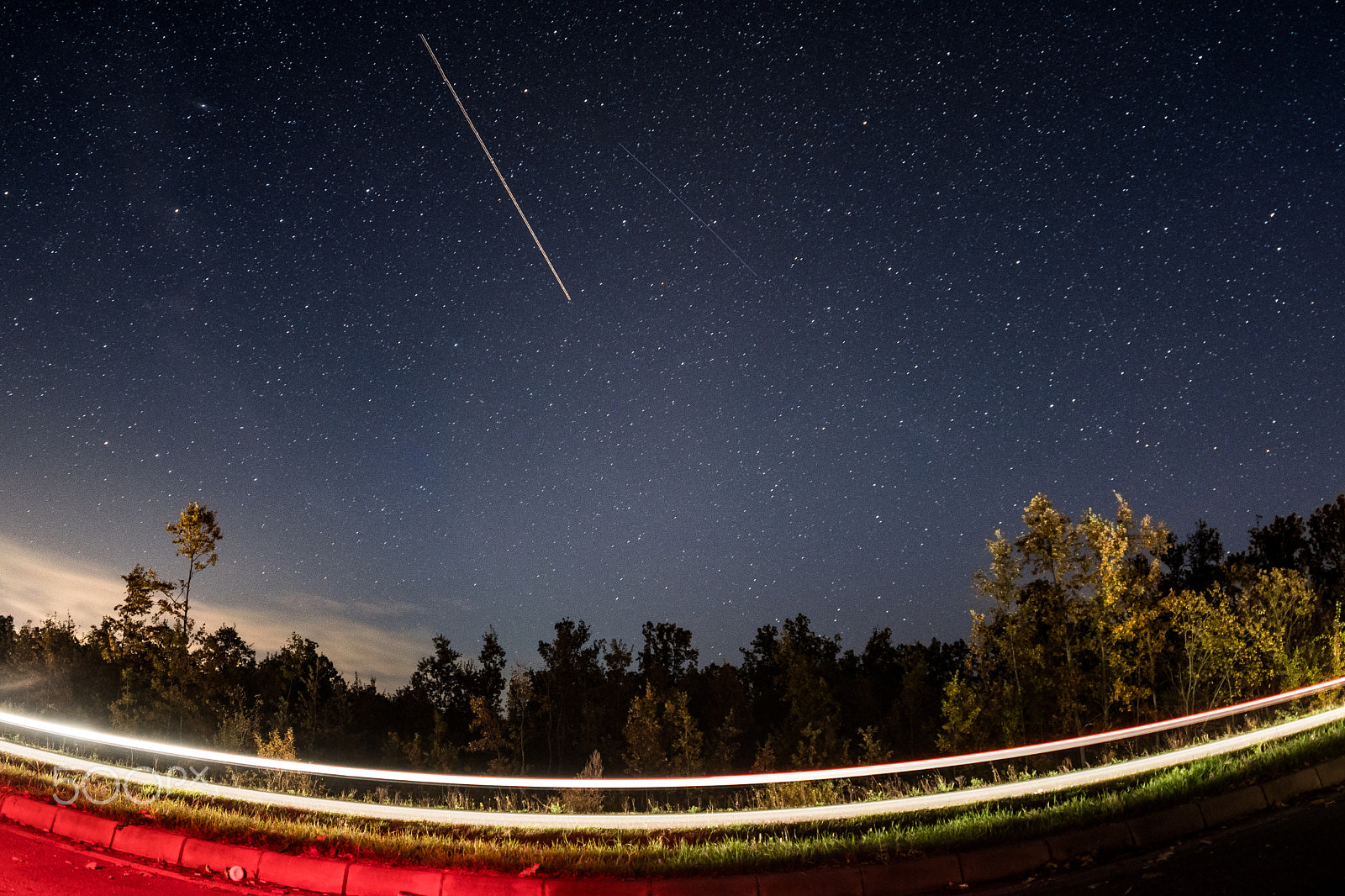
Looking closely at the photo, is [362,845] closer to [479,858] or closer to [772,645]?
[479,858]

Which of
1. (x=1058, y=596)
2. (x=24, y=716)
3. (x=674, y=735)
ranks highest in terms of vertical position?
(x=1058, y=596)

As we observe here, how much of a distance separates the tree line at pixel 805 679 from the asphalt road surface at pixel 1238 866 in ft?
66.9

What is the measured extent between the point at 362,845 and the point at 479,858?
1.23 meters

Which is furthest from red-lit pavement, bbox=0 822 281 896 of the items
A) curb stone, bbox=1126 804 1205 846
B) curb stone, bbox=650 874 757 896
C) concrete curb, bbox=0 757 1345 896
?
curb stone, bbox=1126 804 1205 846

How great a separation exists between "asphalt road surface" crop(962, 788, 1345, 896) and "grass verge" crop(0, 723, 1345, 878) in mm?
687

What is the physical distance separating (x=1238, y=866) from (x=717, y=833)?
457 centimetres

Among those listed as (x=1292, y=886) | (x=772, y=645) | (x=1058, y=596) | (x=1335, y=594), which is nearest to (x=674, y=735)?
(x=1058, y=596)

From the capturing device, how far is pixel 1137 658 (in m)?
35.0

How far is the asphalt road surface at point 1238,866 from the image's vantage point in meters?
4.57

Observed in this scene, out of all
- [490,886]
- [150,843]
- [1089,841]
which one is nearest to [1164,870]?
[1089,841]

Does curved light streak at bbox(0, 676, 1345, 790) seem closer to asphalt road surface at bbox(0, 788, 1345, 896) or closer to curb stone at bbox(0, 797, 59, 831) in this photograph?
curb stone at bbox(0, 797, 59, 831)

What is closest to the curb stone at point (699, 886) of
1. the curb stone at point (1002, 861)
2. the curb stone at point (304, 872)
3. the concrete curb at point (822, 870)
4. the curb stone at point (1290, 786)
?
the concrete curb at point (822, 870)

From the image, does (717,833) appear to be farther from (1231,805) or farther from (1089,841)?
(1231,805)

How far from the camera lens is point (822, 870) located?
5938 mm
